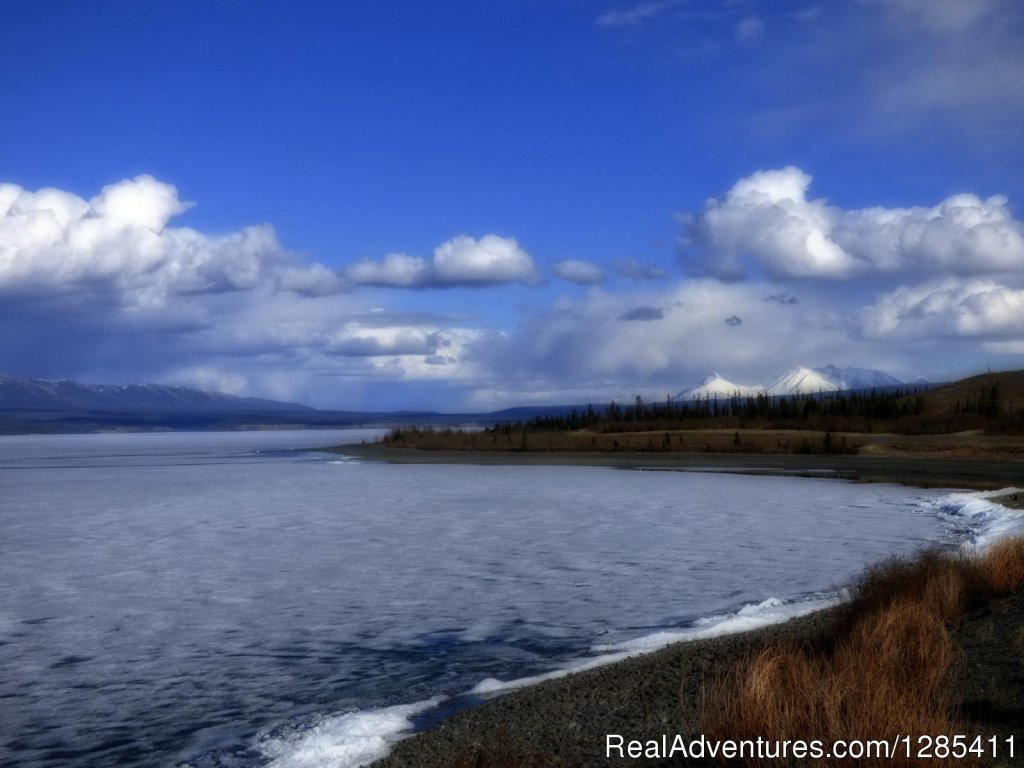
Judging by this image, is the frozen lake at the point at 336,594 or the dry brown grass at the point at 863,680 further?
the frozen lake at the point at 336,594

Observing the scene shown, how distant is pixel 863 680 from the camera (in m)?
8.86

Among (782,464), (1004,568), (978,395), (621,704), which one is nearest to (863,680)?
(621,704)

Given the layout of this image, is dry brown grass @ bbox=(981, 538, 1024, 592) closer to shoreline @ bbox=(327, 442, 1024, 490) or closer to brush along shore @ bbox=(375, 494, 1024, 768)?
brush along shore @ bbox=(375, 494, 1024, 768)

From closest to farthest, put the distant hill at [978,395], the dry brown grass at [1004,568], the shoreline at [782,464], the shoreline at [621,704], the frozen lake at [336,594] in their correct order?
the shoreline at [621,704]
the frozen lake at [336,594]
the dry brown grass at [1004,568]
the shoreline at [782,464]
the distant hill at [978,395]

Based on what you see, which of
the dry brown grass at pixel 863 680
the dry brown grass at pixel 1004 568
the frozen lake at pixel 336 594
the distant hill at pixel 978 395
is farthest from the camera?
the distant hill at pixel 978 395

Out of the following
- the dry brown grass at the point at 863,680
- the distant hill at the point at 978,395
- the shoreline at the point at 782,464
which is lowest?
the shoreline at the point at 782,464

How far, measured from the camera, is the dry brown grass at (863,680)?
25.1ft

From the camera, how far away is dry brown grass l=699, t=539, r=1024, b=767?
7.64m

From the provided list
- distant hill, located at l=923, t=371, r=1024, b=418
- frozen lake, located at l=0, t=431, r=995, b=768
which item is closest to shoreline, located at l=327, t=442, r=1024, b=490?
frozen lake, located at l=0, t=431, r=995, b=768

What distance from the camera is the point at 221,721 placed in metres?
11.3

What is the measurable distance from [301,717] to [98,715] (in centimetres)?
257

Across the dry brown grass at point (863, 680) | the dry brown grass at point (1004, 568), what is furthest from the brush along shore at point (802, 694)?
the dry brown grass at point (1004, 568)

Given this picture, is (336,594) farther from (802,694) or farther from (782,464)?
(782,464)

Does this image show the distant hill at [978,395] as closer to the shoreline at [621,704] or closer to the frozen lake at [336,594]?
the frozen lake at [336,594]
